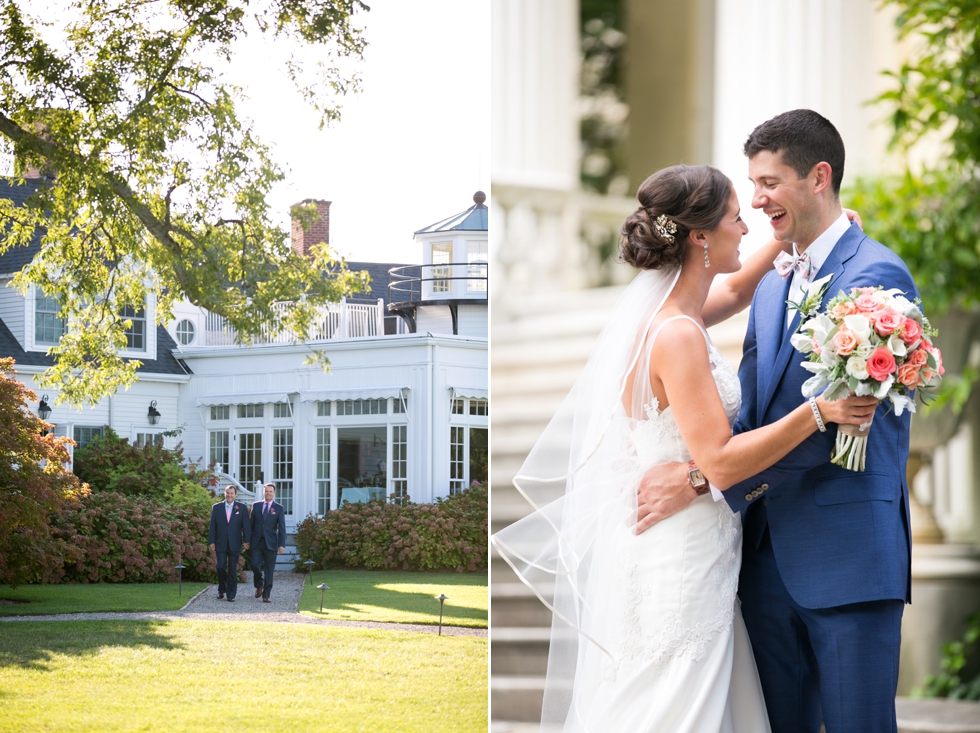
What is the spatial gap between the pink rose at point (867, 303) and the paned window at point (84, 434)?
240 centimetres

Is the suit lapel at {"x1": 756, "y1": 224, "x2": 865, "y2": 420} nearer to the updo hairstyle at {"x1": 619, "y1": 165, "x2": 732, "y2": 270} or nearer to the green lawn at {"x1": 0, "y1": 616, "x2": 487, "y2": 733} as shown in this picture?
the updo hairstyle at {"x1": 619, "y1": 165, "x2": 732, "y2": 270}

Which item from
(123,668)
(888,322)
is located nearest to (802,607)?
(888,322)

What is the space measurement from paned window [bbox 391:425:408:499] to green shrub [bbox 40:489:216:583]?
0.65 meters

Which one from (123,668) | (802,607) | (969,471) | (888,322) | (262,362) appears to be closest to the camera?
(888,322)

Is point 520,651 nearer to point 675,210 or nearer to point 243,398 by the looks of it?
point 243,398

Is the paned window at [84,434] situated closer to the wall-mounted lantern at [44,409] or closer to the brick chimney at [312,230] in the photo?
the wall-mounted lantern at [44,409]

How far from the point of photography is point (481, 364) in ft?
11.2

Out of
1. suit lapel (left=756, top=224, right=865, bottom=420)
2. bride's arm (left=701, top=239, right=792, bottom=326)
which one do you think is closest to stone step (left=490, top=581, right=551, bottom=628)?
bride's arm (left=701, top=239, right=792, bottom=326)

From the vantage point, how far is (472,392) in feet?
11.2

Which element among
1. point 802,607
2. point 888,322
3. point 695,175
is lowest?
point 802,607

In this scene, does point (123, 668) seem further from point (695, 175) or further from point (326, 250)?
point (695, 175)

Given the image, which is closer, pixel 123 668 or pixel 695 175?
pixel 695 175

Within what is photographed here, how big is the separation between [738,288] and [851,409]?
795mm

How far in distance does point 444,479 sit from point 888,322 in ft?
6.16
